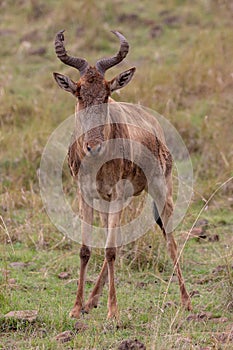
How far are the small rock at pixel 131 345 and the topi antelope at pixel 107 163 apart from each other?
3.03ft

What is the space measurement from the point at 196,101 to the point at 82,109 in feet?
18.0

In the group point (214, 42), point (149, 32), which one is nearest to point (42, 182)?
point (214, 42)

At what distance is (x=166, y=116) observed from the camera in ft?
33.2

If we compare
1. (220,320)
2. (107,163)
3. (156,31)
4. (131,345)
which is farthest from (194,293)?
(156,31)

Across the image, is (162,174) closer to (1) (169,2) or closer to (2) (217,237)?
(2) (217,237)

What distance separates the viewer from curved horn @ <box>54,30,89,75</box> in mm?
5715

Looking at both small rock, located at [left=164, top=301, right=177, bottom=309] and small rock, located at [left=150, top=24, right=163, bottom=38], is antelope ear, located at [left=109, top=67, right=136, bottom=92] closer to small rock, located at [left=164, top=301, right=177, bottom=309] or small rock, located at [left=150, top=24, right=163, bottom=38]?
small rock, located at [left=164, top=301, right=177, bottom=309]

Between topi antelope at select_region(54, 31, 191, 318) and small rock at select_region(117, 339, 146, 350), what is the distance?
923 mm

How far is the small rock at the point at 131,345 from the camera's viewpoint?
4.68 meters

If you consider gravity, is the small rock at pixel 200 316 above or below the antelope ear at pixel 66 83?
below

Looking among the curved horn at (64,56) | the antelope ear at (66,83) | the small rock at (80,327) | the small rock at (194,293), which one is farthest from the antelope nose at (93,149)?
the small rock at (194,293)

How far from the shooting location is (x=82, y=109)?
5.73m

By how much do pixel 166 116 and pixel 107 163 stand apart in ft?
14.2

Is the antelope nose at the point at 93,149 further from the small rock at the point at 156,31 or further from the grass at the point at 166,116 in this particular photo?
the small rock at the point at 156,31
